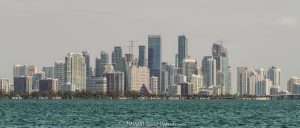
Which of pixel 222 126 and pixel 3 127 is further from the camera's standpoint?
pixel 222 126

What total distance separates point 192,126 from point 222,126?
4.44m

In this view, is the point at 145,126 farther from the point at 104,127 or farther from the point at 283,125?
the point at 283,125

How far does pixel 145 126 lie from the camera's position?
361ft

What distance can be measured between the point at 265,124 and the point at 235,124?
13.4 feet

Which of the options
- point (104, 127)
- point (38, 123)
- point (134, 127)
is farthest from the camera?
point (38, 123)

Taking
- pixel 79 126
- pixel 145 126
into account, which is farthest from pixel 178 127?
pixel 79 126

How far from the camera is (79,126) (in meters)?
116

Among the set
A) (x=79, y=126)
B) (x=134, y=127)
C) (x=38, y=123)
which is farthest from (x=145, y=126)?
(x=38, y=123)

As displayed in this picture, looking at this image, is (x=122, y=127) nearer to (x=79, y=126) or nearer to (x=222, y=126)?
(x=79, y=126)

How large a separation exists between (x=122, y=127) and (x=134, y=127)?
333 cm

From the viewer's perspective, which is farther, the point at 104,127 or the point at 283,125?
the point at 283,125

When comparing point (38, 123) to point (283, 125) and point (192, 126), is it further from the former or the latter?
point (283, 125)

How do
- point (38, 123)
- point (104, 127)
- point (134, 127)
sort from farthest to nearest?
point (38, 123) < point (104, 127) < point (134, 127)

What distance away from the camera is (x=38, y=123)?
12356cm
